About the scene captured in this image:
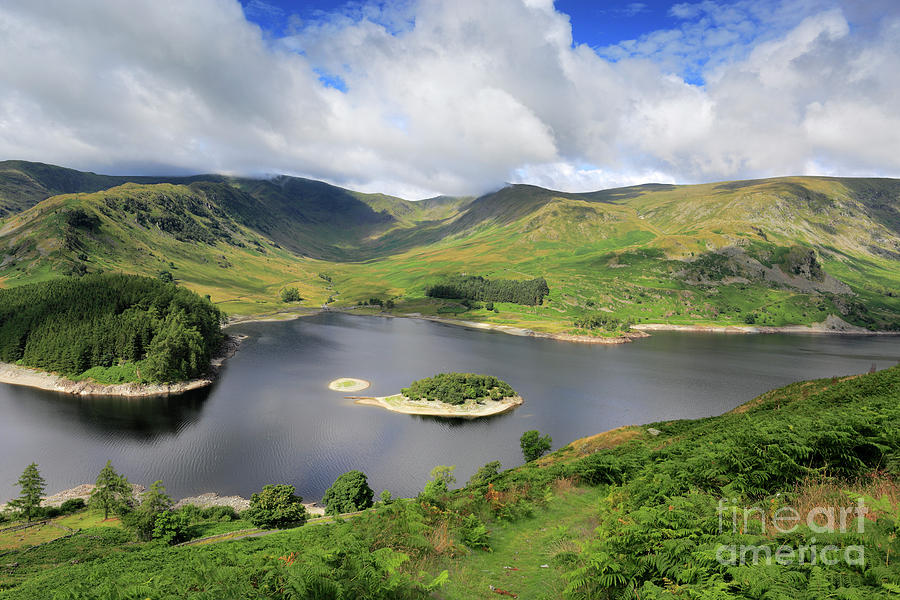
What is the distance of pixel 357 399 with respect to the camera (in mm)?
96312

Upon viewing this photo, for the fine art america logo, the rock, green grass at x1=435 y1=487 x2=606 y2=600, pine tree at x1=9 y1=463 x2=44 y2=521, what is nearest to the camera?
the fine art america logo

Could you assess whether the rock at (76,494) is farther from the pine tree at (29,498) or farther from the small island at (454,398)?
the small island at (454,398)

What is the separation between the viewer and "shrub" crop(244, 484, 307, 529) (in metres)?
43.8

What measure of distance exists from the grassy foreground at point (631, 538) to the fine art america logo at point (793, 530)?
62 millimetres

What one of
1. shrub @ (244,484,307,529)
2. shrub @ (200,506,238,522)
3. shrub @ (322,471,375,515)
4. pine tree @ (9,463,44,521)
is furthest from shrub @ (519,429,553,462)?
pine tree @ (9,463,44,521)

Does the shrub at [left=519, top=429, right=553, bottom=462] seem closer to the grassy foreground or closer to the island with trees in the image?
the grassy foreground

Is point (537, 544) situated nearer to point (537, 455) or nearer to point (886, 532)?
point (886, 532)

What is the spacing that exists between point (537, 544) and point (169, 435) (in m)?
84.0

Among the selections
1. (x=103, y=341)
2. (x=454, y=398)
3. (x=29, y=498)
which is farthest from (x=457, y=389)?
(x=103, y=341)

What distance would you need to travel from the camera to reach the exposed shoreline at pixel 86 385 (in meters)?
96.8

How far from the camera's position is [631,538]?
11242mm

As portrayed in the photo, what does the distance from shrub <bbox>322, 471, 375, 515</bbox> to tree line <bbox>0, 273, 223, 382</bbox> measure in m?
72.8

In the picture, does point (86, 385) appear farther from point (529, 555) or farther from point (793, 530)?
point (793, 530)

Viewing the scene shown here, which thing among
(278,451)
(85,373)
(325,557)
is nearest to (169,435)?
(278,451)
